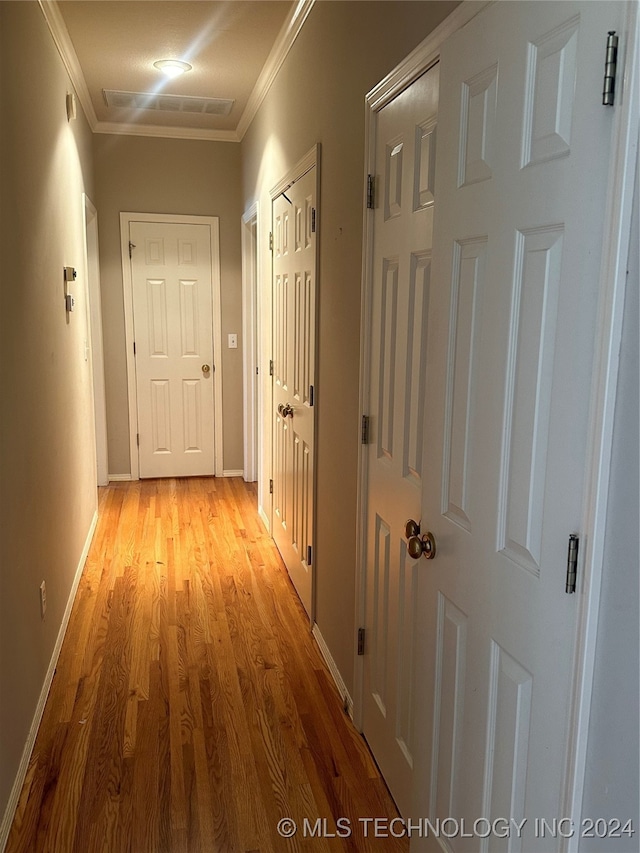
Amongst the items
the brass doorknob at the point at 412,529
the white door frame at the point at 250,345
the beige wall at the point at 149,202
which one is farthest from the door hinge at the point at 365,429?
the beige wall at the point at 149,202

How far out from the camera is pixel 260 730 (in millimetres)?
2350

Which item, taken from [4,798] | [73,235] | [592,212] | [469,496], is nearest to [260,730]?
[4,798]

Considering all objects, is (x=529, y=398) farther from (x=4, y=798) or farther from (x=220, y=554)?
(x=220, y=554)

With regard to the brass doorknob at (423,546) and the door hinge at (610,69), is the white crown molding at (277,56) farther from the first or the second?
the brass doorknob at (423,546)

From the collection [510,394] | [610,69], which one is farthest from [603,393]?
[610,69]

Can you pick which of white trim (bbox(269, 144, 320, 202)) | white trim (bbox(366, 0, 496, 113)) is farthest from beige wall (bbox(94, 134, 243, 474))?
white trim (bbox(366, 0, 496, 113))

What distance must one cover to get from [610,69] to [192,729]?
2284 millimetres

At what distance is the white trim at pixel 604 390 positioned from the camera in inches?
35.2

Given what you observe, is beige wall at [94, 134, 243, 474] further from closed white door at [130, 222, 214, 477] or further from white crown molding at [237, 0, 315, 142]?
white crown molding at [237, 0, 315, 142]

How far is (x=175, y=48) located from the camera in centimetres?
339

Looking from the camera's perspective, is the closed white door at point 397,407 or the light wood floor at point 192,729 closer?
the closed white door at point 397,407

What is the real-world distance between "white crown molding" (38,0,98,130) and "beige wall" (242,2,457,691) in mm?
1068

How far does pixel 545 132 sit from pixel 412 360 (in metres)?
0.77

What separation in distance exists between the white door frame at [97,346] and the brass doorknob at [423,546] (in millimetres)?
3834
